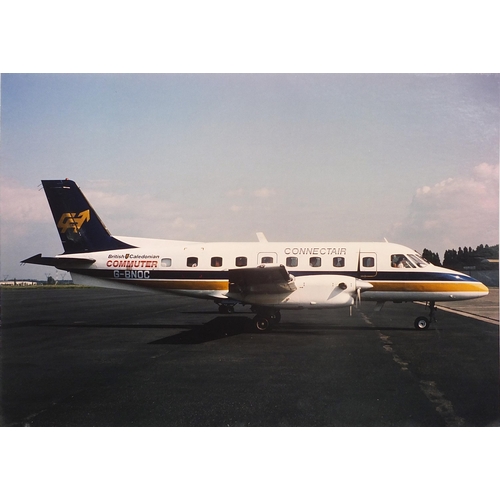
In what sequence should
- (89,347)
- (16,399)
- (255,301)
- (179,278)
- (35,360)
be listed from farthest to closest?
1. (179,278)
2. (255,301)
3. (89,347)
4. (35,360)
5. (16,399)

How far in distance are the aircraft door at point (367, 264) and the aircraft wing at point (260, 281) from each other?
116 inches

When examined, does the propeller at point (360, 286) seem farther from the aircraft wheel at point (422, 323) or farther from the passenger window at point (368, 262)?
the aircraft wheel at point (422, 323)

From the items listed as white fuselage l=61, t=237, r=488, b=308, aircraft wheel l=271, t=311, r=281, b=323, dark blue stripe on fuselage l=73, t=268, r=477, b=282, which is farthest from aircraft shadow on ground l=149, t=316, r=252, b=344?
dark blue stripe on fuselage l=73, t=268, r=477, b=282

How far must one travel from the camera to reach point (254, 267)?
46.0 ft

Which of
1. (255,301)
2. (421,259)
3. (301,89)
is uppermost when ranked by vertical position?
(301,89)

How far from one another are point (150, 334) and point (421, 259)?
10.2m

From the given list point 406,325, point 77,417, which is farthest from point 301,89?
point 406,325

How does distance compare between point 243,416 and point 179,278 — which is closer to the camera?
point 243,416

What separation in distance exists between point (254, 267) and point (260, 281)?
25.6 inches

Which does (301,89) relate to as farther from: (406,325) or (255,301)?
(406,325)

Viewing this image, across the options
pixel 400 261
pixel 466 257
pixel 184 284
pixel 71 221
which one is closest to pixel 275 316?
pixel 184 284

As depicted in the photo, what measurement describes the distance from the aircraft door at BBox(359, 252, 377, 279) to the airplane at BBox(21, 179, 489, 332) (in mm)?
35

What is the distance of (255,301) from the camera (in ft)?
46.4

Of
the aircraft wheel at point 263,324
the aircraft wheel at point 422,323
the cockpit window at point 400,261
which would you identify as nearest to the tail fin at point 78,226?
the aircraft wheel at point 263,324
